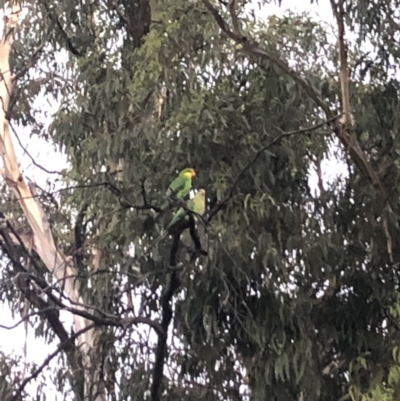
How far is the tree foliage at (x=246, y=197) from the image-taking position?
331 cm

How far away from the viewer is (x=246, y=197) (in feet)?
10.7

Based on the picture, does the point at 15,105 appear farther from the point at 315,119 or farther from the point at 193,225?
the point at 193,225

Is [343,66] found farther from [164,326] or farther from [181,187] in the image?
[164,326]

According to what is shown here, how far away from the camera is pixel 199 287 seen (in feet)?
11.0

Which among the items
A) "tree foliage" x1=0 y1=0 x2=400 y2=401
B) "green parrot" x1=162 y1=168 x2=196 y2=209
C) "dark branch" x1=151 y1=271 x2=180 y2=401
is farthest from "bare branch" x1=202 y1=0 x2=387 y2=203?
"dark branch" x1=151 y1=271 x2=180 y2=401

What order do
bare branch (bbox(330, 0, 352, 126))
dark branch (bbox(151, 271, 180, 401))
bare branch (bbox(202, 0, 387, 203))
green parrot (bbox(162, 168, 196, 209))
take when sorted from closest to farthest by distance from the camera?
dark branch (bbox(151, 271, 180, 401)), green parrot (bbox(162, 168, 196, 209)), bare branch (bbox(202, 0, 387, 203)), bare branch (bbox(330, 0, 352, 126))

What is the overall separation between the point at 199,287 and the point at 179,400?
24.6 inches

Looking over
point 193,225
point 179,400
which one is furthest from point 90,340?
point 193,225

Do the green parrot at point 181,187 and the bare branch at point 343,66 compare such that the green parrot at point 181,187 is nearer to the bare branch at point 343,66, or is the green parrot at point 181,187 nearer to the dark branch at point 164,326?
the dark branch at point 164,326

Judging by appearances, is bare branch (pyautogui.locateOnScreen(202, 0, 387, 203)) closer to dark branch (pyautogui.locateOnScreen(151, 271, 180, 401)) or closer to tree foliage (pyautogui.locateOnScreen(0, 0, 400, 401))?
tree foliage (pyautogui.locateOnScreen(0, 0, 400, 401))

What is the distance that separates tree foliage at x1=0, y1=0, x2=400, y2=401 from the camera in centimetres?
331

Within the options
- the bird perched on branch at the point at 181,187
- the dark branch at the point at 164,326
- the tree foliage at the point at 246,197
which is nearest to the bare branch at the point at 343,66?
the tree foliage at the point at 246,197

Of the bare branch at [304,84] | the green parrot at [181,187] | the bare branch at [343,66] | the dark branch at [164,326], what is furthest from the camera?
the bare branch at [343,66]

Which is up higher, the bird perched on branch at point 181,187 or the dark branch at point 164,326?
the bird perched on branch at point 181,187
